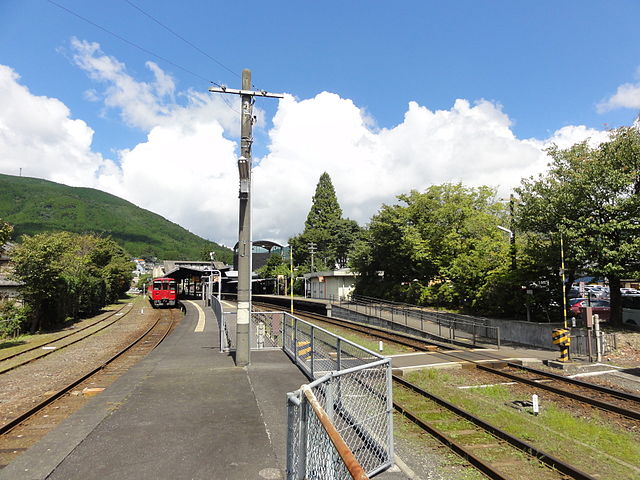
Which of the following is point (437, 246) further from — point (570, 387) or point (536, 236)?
point (570, 387)

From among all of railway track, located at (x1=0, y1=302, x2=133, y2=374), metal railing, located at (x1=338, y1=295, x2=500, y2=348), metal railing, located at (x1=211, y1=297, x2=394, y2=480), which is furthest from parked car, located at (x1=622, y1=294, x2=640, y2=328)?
railway track, located at (x1=0, y1=302, x2=133, y2=374)

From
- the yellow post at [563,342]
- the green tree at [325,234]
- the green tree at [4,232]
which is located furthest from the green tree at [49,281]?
the green tree at [325,234]

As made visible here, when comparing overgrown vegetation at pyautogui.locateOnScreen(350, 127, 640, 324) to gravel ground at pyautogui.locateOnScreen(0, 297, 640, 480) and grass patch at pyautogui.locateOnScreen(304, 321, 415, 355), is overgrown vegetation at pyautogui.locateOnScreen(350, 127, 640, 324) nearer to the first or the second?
gravel ground at pyautogui.locateOnScreen(0, 297, 640, 480)

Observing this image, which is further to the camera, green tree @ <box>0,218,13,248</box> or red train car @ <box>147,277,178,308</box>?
red train car @ <box>147,277,178,308</box>

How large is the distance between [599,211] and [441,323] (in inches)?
407

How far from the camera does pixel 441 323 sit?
80.9ft

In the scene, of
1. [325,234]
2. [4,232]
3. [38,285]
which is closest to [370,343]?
[4,232]

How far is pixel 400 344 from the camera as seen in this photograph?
1991cm

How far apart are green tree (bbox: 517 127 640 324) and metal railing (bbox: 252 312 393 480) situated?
13282 mm

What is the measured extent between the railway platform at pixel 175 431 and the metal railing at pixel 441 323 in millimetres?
13420

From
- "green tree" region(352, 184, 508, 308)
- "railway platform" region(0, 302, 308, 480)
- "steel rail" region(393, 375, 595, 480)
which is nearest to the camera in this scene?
"railway platform" region(0, 302, 308, 480)

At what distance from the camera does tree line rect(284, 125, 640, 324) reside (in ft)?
57.1

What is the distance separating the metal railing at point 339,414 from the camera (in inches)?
128

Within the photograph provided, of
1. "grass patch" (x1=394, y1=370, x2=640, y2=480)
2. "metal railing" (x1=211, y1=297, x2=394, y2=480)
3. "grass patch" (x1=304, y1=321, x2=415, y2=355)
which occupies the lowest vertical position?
"grass patch" (x1=304, y1=321, x2=415, y2=355)
